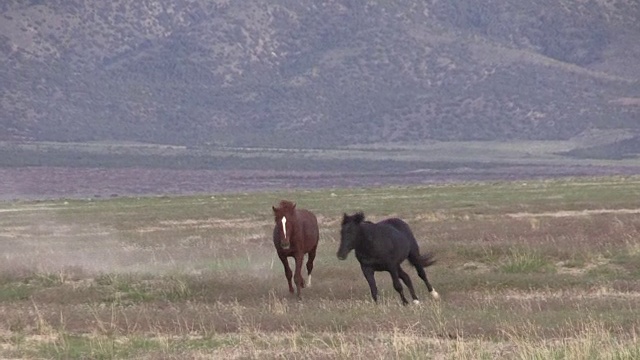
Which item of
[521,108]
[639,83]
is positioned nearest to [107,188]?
[521,108]

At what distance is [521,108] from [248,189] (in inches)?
2530

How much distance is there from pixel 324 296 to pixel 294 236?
1.69 meters

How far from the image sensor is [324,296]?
2336 centimetres

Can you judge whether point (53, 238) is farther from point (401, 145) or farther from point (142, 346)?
point (401, 145)

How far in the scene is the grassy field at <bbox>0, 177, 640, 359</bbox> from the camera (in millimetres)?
17047

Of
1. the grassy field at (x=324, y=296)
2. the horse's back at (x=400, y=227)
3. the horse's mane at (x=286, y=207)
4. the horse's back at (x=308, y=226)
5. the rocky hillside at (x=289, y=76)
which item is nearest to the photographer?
the grassy field at (x=324, y=296)

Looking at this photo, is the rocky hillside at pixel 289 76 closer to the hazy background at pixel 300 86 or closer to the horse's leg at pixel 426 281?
the hazy background at pixel 300 86

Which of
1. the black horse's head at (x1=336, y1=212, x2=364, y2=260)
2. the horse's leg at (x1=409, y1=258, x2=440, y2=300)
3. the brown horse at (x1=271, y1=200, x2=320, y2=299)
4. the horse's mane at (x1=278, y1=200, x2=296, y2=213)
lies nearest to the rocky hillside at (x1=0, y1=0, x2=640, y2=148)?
the brown horse at (x1=271, y1=200, x2=320, y2=299)

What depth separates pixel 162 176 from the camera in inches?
4237

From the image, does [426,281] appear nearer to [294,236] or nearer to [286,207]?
[294,236]

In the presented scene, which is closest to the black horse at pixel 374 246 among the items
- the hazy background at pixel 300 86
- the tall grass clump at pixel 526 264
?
the tall grass clump at pixel 526 264

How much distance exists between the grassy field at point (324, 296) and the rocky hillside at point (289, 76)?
4156 inches

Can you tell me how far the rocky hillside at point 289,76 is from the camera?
149m

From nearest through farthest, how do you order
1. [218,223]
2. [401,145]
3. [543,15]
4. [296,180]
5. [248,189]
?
[218,223], [248,189], [296,180], [401,145], [543,15]
